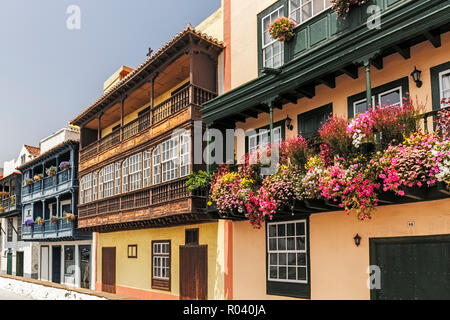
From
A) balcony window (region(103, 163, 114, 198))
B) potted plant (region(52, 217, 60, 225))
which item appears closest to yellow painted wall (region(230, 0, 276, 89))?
balcony window (region(103, 163, 114, 198))

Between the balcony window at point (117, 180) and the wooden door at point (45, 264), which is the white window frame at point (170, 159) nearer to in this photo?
the balcony window at point (117, 180)

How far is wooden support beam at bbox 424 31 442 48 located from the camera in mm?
8641

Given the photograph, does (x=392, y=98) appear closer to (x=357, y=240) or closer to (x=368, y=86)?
(x=368, y=86)

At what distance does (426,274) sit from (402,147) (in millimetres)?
2713

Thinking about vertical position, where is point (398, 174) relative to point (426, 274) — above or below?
above

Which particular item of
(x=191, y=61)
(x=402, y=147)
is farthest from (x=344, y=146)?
(x=191, y=61)

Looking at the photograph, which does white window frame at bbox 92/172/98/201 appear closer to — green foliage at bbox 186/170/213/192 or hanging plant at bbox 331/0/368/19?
green foliage at bbox 186/170/213/192

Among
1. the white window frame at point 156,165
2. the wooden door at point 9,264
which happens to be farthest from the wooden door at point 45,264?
the white window frame at point 156,165

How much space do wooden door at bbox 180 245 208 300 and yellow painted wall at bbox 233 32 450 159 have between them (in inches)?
220

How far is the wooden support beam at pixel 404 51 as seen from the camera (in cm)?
920

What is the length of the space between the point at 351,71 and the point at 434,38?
6.56ft

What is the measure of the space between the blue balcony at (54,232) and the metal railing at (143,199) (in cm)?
406

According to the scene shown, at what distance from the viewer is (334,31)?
36.5ft
